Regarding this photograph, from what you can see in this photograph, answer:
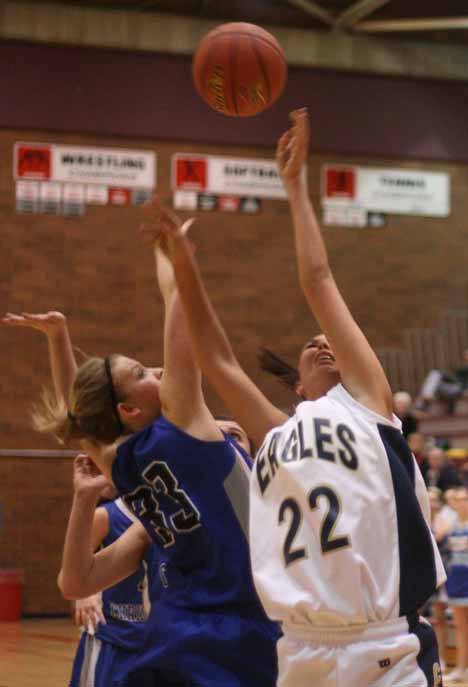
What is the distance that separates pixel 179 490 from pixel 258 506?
328 mm

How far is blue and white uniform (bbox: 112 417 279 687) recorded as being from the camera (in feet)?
9.32

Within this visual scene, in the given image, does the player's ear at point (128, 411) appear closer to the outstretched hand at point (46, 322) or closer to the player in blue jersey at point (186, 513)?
the player in blue jersey at point (186, 513)

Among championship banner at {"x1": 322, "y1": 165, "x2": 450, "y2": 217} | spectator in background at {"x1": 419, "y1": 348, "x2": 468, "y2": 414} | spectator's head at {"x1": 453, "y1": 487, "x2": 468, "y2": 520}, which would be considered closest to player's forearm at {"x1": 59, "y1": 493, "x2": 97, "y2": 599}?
spectator's head at {"x1": 453, "y1": 487, "x2": 468, "y2": 520}

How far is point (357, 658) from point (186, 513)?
2.08 ft

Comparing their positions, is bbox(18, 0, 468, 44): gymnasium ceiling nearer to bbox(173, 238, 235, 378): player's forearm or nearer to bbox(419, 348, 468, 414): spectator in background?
bbox(419, 348, 468, 414): spectator in background

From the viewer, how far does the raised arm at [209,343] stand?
277 centimetres

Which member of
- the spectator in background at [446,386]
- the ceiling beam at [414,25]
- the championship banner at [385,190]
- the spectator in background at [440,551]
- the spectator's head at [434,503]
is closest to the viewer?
the spectator in background at [440,551]

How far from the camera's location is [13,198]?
15.2 meters

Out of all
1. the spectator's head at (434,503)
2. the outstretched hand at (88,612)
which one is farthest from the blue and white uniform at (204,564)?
the spectator's head at (434,503)

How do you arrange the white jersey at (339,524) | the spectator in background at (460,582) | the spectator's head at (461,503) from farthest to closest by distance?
1. the spectator's head at (461,503)
2. the spectator in background at (460,582)
3. the white jersey at (339,524)

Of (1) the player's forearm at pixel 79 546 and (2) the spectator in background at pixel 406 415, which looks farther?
(2) the spectator in background at pixel 406 415

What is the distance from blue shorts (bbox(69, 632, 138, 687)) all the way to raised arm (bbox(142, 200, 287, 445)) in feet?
5.12

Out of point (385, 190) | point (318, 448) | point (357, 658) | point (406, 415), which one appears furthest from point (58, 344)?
point (385, 190)

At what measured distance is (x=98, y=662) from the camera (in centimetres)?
427
